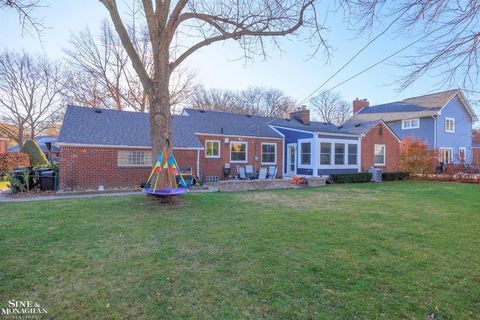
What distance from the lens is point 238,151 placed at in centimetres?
1711

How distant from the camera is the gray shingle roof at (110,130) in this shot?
12148mm

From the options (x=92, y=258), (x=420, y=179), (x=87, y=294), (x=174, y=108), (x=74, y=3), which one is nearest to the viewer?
(x=87, y=294)

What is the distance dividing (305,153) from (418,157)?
306 inches

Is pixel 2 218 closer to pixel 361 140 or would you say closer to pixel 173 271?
pixel 173 271

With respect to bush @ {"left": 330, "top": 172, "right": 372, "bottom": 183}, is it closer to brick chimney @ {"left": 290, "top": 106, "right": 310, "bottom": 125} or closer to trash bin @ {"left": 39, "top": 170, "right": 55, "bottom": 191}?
brick chimney @ {"left": 290, "top": 106, "right": 310, "bottom": 125}

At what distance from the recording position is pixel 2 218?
6.28 meters

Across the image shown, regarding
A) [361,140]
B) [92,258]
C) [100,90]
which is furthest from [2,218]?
[100,90]

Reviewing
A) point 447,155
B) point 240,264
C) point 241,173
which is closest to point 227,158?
point 241,173

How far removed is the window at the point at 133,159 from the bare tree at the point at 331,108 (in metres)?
38.8

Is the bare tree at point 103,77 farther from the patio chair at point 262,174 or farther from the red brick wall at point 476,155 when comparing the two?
the red brick wall at point 476,155

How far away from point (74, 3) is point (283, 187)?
1126cm

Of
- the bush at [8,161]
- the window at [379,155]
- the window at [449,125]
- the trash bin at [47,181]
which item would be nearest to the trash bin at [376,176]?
the window at [379,155]

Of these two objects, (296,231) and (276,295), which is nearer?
(276,295)

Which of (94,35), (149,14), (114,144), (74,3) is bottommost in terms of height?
(114,144)
